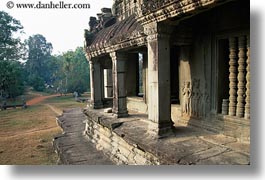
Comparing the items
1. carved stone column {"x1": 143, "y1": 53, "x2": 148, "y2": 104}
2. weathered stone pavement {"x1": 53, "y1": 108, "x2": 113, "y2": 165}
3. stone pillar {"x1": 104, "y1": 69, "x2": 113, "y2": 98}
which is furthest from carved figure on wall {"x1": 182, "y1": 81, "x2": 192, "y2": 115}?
stone pillar {"x1": 104, "y1": 69, "x2": 113, "y2": 98}

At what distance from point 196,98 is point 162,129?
1192mm

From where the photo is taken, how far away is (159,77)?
422 centimetres

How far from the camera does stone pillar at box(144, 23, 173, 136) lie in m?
4.19

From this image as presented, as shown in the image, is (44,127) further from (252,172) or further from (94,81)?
(252,172)

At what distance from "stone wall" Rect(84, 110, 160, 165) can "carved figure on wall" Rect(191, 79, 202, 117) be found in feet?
4.91

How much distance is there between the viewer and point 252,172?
3539mm

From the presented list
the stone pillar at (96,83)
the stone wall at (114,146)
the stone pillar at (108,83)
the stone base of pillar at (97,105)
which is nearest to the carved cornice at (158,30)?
the stone wall at (114,146)

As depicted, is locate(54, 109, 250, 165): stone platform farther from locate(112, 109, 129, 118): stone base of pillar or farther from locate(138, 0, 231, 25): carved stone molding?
locate(138, 0, 231, 25): carved stone molding

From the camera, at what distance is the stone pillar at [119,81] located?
20.7ft

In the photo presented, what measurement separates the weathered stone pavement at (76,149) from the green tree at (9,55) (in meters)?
3.53

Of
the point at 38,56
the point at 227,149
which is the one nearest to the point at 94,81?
the point at 227,149

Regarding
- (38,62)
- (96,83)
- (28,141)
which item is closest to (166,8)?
(96,83)

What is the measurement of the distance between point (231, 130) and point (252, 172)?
86 cm

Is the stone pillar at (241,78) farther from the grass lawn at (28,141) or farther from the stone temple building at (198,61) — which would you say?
the grass lawn at (28,141)
